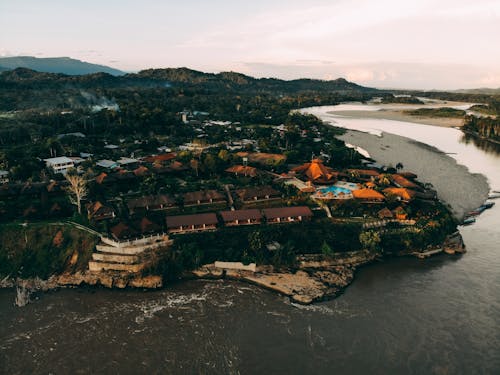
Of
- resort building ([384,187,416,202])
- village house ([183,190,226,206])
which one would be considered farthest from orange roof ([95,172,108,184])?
resort building ([384,187,416,202])

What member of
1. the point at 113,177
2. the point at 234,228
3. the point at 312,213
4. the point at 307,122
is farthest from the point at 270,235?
the point at 307,122

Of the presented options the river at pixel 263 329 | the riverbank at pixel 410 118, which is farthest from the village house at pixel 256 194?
the riverbank at pixel 410 118

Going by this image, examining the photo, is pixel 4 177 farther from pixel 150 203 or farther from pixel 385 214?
pixel 385 214

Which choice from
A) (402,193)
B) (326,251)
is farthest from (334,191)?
(326,251)

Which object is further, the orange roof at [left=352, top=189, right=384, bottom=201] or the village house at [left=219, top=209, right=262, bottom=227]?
the orange roof at [left=352, top=189, right=384, bottom=201]

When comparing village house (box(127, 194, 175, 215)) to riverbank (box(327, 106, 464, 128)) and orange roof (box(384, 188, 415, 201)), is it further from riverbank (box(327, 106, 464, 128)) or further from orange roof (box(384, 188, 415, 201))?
riverbank (box(327, 106, 464, 128))

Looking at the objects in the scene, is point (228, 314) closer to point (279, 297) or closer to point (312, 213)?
point (279, 297)

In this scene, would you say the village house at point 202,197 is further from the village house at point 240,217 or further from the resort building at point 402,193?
the resort building at point 402,193
